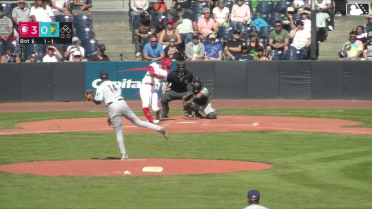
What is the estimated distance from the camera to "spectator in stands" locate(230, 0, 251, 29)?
34806 millimetres

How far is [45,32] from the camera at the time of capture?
106 feet

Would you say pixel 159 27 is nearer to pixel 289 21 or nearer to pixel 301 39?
pixel 289 21

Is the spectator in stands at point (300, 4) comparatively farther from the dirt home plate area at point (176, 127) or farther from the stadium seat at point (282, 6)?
the dirt home plate area at point (176, 127)

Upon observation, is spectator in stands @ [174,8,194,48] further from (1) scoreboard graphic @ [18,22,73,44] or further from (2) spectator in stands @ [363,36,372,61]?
(2) spectator in stands @ [363,36,372,61]

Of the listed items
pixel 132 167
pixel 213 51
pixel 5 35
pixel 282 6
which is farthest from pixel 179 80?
pixel 282 6

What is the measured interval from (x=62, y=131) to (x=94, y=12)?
46.3 ft

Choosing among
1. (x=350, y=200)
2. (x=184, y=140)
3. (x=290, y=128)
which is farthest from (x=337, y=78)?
(x=350, y=200)

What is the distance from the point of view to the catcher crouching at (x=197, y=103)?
26734 millimetres

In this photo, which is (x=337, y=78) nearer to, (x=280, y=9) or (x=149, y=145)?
(x=280, y=9)

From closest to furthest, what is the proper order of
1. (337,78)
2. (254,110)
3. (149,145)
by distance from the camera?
(149,145), (254,110), (337,78)

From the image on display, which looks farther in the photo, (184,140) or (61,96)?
(61,96)

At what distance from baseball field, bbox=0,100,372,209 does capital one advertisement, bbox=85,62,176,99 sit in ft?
8.38

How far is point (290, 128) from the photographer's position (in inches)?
1006

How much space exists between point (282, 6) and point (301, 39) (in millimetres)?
3250
